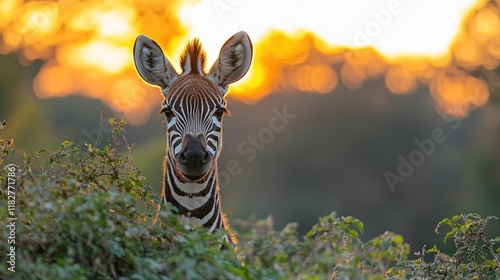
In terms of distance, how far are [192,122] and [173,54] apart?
968 inches

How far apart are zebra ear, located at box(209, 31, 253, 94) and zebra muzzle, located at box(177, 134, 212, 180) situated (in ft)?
3.76

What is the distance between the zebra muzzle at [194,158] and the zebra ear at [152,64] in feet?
3.42

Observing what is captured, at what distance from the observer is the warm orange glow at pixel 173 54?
47188 millimetres

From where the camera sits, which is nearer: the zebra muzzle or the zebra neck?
the zebra muzzle

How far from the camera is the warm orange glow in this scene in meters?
47.2

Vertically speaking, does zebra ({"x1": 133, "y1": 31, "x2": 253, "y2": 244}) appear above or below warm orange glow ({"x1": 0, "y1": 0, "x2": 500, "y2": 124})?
below

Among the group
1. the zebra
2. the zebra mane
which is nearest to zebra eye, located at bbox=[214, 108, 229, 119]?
the zebra

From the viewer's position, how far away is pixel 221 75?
1007 cm

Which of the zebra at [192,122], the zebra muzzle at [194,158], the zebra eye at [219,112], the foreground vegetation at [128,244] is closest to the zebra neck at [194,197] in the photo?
the zebra at [192,122]

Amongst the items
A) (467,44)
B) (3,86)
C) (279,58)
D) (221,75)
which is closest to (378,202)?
(467,44)

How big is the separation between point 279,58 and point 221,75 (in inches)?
2616

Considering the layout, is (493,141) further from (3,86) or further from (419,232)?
(3,86)

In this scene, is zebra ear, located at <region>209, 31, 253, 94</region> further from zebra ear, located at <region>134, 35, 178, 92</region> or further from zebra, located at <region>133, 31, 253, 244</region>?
Answer: zebra ear, located at <region>134, 35, 178, 92</region>

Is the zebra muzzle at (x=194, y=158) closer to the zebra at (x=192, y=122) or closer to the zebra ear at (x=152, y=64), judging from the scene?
Result: the zebra at (x=192, y=122)
